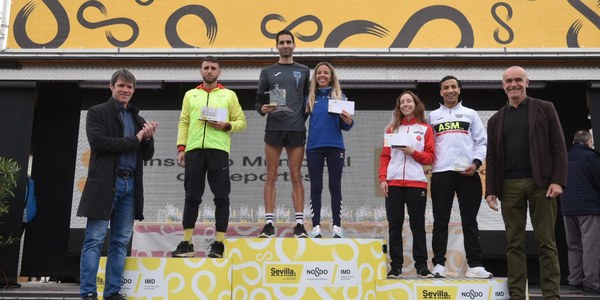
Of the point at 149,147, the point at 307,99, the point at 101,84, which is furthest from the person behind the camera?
the point at 101,84

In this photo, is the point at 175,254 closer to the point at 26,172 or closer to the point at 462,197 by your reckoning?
the point at 462,197

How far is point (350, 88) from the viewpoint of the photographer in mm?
7008

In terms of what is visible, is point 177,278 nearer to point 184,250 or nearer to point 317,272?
point 184,250

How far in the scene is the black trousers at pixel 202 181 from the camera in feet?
14.0

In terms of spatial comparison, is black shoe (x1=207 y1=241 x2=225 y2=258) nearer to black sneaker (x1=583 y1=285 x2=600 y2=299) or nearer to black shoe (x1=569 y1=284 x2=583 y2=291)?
black sneaker (x1=583 y1=285 x2=600 y2=299)

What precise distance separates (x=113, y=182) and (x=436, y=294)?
240 centimetres

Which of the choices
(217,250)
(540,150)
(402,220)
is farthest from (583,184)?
(217,250)

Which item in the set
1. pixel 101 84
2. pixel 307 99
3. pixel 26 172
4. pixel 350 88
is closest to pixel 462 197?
pixel 307 99


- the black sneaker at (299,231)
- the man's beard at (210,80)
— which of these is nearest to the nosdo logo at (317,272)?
the black sneaker at (299,231)

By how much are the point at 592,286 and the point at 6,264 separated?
21.8 ft

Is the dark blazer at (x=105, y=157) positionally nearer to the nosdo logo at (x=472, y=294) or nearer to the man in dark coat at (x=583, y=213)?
the nosdo logo at (x=472, y=294)

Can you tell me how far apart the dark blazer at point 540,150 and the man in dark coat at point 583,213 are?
238 centimetres

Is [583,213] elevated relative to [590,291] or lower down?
elevated

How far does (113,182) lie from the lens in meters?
3.81
